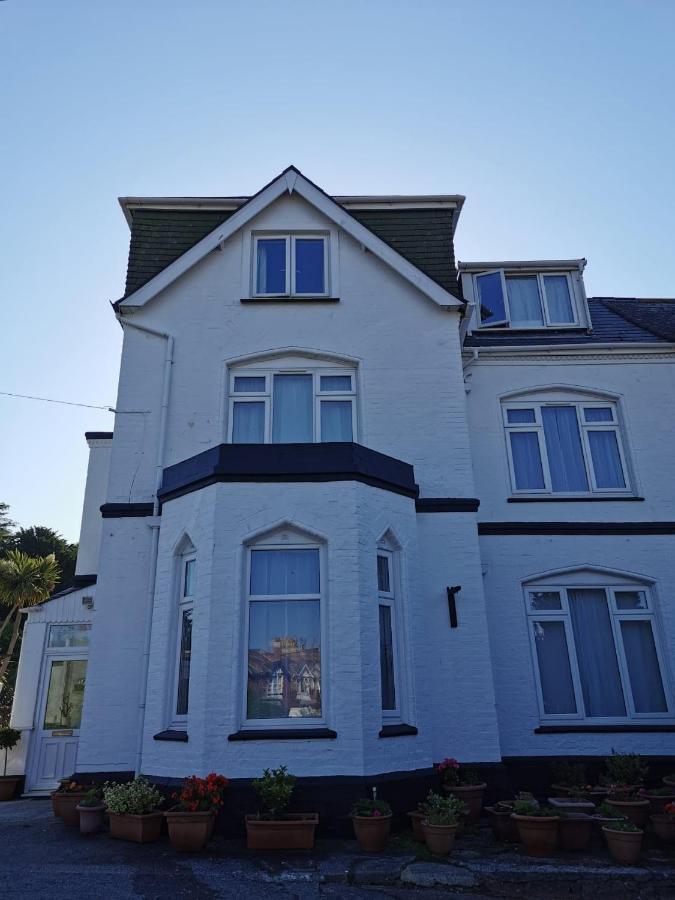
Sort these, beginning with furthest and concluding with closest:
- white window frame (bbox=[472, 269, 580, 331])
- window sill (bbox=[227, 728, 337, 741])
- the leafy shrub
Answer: white window frame (bbox=[472, 269, 580, 331]) → window sill (bbox=[227, 728, 337, 741]) → the leafy shrub

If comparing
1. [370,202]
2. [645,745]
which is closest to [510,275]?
[370,202]

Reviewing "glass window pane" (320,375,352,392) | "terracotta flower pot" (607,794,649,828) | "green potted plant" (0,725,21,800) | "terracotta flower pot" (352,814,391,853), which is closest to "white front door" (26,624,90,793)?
"green potted plant" (0,725,21,800)

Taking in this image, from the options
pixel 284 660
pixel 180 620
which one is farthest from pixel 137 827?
pixel 180 620

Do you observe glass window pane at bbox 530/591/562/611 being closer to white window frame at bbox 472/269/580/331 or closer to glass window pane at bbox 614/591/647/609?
glass window pane at bbox 614/591/647/609

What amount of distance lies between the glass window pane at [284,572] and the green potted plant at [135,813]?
9.09ft

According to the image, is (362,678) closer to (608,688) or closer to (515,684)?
(515,684)

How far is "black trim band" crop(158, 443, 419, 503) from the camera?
9.47 m

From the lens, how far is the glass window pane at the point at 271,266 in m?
12.6

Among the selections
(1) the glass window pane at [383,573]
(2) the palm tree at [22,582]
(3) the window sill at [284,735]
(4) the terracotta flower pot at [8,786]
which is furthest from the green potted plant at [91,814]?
(2) the palm tree at [22,582]

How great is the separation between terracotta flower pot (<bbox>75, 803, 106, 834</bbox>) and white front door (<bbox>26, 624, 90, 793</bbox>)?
15.4 feet

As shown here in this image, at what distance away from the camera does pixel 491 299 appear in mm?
14438

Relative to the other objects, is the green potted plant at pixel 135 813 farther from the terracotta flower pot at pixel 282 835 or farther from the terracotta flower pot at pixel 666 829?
the terracotta flower pot at pixel 666 829

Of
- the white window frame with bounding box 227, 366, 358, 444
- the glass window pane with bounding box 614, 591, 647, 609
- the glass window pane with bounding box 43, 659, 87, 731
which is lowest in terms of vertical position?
the glass window pane with bounding box 43, 659, 87, 731

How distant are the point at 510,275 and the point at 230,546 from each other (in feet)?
30.5
